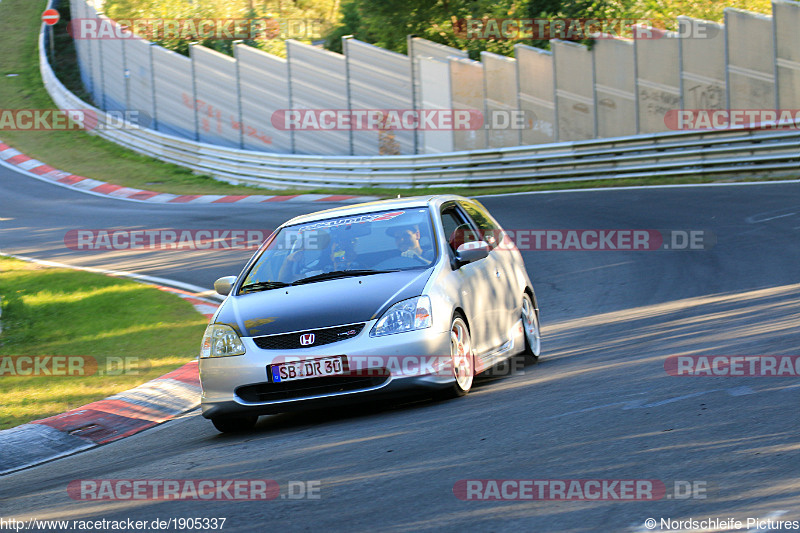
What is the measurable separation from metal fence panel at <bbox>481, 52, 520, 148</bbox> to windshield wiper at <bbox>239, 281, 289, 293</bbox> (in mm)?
17612

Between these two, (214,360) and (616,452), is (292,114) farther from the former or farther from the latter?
(616,452)

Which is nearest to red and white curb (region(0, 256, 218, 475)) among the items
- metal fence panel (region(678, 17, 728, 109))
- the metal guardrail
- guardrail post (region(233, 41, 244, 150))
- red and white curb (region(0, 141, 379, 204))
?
the metal guardrail

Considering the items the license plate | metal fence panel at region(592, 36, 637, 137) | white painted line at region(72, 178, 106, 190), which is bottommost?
white painted line at region(72, 178, 106, 190)

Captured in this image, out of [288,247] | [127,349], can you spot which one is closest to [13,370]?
[127,349]

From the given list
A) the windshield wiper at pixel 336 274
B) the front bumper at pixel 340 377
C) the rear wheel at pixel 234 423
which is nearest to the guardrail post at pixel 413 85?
the windshield wiper at pixel 336 274

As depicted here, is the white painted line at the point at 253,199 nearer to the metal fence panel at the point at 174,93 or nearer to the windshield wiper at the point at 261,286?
the metal fence panel at the point at 174,93

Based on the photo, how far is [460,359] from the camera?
7512 mm

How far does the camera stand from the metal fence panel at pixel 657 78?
2180cm

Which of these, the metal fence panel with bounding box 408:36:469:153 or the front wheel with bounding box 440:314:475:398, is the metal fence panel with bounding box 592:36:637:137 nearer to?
the metal fence panel with bounding box 408:36:469:153

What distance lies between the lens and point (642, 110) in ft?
73.7

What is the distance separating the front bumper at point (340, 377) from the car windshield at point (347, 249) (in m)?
0.87

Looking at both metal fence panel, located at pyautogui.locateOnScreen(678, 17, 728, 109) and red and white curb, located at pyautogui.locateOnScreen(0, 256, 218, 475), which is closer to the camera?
red and white curb, located at pyautogui.locateOnScreen(0, 256, 218, 475)

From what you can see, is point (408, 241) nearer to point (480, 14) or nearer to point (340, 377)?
point (340, 377)

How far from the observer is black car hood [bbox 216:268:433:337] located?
23.4 feet
